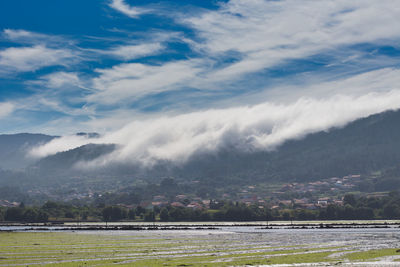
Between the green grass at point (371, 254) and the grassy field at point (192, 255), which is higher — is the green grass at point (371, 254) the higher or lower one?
the lower one

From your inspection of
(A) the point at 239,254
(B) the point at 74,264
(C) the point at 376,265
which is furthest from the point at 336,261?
(B) the point at 74,264

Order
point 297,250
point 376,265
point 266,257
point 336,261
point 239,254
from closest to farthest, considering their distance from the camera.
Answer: point 376,265
point 336,261
point 266,257
point 239,254
point 297,250

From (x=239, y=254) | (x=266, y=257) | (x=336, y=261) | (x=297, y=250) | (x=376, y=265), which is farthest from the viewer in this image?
(x=297, y=250)

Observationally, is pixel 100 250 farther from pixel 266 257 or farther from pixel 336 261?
pixel 336 261

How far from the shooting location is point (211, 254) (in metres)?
75.1

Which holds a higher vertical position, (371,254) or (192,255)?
(192,255)

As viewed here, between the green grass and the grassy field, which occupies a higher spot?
the grassy field

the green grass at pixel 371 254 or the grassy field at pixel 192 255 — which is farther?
the green grass at pixel 371 254

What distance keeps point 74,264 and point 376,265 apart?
34990 mm

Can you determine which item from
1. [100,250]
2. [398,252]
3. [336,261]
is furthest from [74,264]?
[398,252]

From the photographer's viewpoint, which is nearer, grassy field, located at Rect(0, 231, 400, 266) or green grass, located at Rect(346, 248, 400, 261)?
grassy field, located at Rect(0, 231, 400, 266)

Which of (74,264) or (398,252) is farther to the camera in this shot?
(398,252)

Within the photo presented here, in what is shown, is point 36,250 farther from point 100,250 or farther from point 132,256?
point 132,256

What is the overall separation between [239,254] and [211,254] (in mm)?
3962
